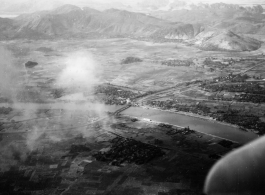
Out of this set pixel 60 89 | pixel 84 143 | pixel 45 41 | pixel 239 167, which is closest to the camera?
pixel 239 167

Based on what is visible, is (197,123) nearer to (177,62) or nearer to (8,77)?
(177,62)

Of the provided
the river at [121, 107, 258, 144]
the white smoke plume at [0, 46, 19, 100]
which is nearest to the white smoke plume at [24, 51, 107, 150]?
the river at [121, 107, 258, 144]

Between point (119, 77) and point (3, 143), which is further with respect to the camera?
point (119, 77)

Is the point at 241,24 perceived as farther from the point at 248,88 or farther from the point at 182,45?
the point at 248,88

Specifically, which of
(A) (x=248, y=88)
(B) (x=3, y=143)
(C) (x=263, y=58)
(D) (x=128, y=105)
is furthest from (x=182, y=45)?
(B) (x=3, y=143)

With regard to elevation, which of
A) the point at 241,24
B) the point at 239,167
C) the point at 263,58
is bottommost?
the point at 239,167

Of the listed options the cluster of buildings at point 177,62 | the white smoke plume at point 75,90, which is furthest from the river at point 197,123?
the cluster of buildings at point 177,62

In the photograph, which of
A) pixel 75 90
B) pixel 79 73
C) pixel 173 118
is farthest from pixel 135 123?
pixel 79 73
